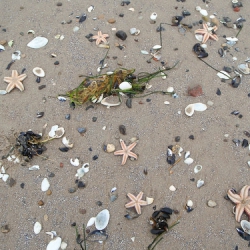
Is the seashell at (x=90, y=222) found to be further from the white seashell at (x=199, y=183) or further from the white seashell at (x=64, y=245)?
the white seashell at (x=199, y=183)

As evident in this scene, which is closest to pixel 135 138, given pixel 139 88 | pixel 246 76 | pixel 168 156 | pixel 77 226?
pixel 168 156

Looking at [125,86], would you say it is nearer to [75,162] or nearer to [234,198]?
[75,162]

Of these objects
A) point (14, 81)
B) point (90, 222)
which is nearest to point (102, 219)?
point (90, 222)

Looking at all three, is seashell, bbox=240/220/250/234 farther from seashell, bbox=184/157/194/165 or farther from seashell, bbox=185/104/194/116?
seashell, bbox=185/104/194/116

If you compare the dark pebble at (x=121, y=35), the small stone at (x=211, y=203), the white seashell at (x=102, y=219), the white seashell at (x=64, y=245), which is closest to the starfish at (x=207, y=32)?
the dark pebble at (x=121, y=35)

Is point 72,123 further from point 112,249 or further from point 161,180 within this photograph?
point 112,249
